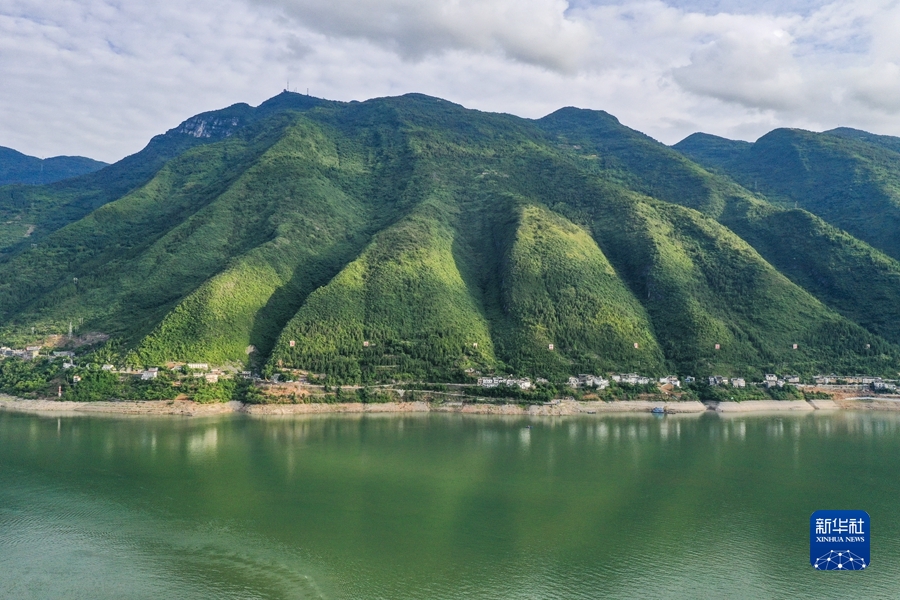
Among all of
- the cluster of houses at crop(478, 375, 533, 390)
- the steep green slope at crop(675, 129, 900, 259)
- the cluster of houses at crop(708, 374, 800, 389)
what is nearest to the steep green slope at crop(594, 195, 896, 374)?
the cluster of houses at crop(708, 374, 800, 389)

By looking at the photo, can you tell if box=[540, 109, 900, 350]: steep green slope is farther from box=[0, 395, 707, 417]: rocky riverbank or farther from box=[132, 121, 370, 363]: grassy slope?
box=[132, 121, 370, 363]: grassy slope

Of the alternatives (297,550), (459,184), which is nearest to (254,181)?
(459,184)

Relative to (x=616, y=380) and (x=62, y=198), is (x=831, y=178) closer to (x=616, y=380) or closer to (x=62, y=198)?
(x=616, y=380)

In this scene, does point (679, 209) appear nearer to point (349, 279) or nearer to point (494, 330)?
point (494, 330)

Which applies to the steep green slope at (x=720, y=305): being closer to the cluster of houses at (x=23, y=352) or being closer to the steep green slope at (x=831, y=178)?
the steep green slope at (x=831, y=178)

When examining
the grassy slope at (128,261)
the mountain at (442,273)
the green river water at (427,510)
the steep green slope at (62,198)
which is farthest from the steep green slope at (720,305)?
the steep green slope at (62,198)

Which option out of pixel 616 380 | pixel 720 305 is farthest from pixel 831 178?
pixel 616 380
